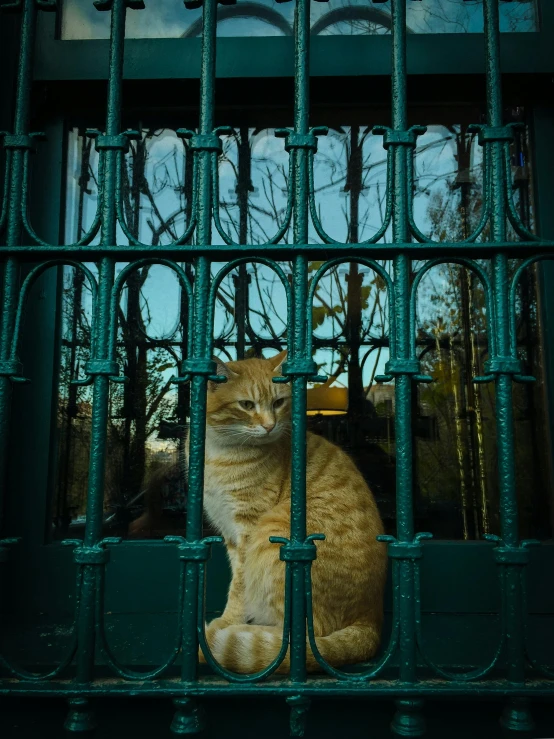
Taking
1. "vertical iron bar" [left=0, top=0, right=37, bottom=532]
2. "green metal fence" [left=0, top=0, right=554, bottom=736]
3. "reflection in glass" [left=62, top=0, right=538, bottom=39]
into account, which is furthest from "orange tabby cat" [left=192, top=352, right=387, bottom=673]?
"reflection in glass" [left=62, top=0, right=538, bottom=39]

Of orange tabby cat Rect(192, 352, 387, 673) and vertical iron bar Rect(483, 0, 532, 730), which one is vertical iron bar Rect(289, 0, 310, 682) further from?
vertical iron bar Rect(483, 0, 532, 730)

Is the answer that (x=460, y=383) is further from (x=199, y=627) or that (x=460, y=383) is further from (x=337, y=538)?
(x=199, y=627)

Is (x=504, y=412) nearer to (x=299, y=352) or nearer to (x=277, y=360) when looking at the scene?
(x=299, y=352)

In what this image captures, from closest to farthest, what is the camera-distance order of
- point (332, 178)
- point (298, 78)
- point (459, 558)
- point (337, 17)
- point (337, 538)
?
1. point (298, 78)
2. point (337, 538)
3. point (459, 558)
4. point (337, 17)
5. point (332, 178)

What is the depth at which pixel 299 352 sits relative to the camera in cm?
142

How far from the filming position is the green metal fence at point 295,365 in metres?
1.32

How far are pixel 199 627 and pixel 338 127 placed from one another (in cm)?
222

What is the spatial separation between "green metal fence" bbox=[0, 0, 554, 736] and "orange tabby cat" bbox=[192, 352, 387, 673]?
189mm

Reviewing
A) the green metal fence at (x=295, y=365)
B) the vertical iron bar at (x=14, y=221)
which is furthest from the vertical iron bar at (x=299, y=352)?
the vertical iron bar at (x=14, y=221)

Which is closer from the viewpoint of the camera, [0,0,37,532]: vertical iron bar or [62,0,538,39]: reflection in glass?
[0,0,37,532]: vertical iron bar

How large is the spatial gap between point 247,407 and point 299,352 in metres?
1.03

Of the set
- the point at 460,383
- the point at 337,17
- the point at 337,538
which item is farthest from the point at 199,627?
the point at 337,17

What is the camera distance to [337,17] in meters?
2.40

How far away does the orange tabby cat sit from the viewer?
1663 millimetres
